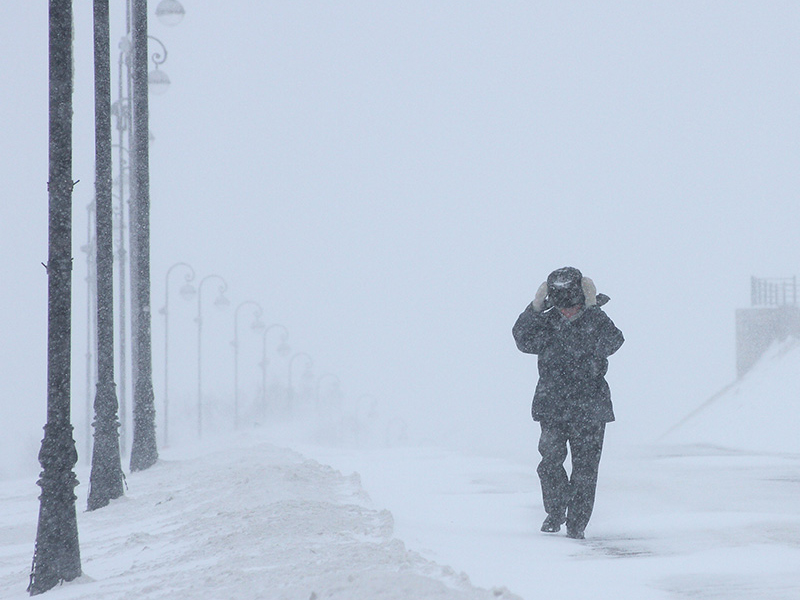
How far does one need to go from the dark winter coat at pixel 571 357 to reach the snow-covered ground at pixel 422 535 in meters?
0.85

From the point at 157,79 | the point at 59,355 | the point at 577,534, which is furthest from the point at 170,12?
the point at 577,534

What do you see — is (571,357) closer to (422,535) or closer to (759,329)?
(422,535)

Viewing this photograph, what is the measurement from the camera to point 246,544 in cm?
916

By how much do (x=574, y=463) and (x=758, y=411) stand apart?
111 ft

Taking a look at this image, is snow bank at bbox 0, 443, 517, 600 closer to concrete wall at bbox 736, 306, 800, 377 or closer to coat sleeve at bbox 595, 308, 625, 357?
coat sleeve at bbox 595, 308, 625, 357

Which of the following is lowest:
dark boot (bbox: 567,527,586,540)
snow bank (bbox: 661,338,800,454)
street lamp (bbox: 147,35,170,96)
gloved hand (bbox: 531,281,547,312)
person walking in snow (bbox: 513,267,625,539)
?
snow bank (bbox: 661,338,800,454)

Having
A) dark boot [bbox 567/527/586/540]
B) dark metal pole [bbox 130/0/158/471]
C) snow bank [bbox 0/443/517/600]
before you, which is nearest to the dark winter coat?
dark boot [bbox 567/527/586/540]

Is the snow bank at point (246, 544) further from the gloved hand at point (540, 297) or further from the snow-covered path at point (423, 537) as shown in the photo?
the gloved hand at point (540, 297)

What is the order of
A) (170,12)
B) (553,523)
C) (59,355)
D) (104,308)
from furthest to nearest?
1. (170,12)
2. (104,308)
3. (59,355)
4. (553,523)

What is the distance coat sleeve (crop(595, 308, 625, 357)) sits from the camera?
8.91m

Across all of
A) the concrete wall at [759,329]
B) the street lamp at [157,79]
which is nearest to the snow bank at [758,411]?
the concrete wall at [759,329]

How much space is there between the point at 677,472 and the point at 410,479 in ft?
10.3

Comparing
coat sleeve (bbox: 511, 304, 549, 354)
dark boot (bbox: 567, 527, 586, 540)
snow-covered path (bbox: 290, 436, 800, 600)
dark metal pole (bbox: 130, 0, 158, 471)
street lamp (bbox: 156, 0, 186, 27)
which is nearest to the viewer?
snow-covered path (bbox: 290, 436, 800, 600)

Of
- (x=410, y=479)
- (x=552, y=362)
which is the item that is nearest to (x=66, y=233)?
(x=552, y=362)
